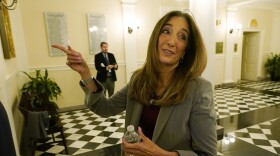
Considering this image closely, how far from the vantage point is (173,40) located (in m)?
1.06

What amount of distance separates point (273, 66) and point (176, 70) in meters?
9.10

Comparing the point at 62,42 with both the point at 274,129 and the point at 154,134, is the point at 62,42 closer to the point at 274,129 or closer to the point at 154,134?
the point at 154,134

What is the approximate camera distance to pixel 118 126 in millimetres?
4078

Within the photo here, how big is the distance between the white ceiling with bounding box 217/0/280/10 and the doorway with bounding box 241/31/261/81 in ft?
3.81

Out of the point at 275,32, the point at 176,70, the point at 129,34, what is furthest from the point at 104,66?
the point at 275,32

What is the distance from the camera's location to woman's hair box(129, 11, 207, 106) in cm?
103

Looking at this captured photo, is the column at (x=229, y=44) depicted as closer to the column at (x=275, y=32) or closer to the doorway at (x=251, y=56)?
the doorway at (x=251, y=56)

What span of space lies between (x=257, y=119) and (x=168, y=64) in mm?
4103

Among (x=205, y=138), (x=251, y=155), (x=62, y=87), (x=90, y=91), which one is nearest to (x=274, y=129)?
(x=251, y=155)

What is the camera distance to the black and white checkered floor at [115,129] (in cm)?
317

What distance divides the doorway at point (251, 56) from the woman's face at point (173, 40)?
881 cm

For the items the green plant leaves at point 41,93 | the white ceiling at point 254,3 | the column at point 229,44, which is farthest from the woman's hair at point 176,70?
the column at point 229,44

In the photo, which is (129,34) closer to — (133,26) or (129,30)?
(129,30)

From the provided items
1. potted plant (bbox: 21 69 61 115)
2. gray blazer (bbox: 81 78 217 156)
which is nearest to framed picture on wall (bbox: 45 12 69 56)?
potted plant (bbox: 21 69 61 115)
